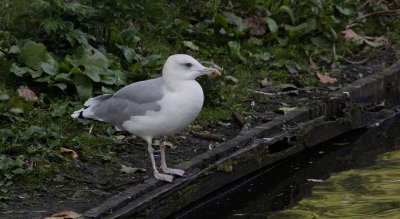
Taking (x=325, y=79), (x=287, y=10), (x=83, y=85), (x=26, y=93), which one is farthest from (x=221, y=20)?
(x=26, y=93)

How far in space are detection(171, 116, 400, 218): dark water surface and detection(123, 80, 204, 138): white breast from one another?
0.68 meters

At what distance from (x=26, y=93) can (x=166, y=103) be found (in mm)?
2136

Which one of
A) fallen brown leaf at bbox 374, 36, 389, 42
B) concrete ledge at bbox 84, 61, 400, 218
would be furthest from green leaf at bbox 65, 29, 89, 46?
fallen brown leaf at bbox 374, 36, 389, 42

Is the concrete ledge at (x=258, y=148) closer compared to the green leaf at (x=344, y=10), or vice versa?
the concrete ledge at (x=258, y=148)

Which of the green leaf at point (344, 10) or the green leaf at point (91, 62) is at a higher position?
the green leaf at point (344, 10)

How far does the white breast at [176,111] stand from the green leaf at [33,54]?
6.68 ft

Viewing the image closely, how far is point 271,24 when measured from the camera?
930cm

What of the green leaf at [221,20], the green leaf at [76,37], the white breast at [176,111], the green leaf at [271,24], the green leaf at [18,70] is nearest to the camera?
the white breast at [176,111]

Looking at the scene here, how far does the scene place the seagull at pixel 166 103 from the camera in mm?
5312

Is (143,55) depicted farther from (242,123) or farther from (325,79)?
(325,79)

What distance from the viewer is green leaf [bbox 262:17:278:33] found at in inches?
364

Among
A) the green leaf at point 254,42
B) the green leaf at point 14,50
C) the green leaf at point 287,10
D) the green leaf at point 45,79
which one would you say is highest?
the green leaf at point 287,10

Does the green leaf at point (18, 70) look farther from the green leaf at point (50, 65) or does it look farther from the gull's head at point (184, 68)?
the gull's head at point (184, 68)

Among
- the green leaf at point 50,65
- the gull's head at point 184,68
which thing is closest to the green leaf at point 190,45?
the green leaf at point 50,65
